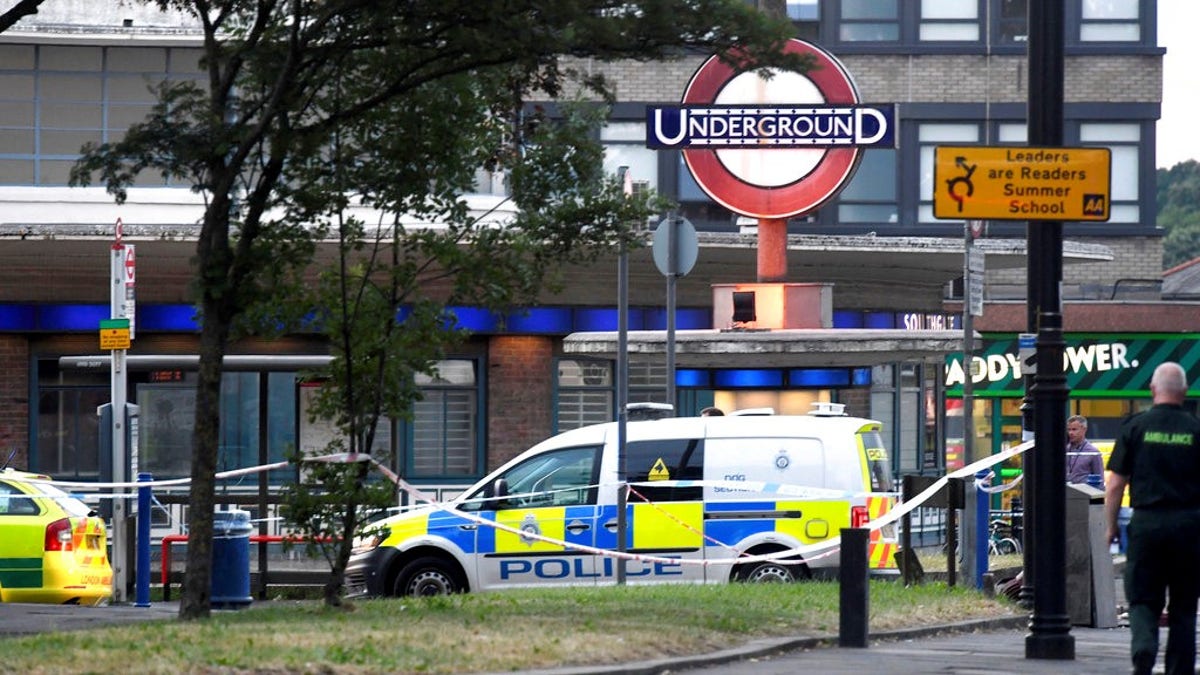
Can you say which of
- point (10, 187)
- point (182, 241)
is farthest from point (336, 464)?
point (10, 187)

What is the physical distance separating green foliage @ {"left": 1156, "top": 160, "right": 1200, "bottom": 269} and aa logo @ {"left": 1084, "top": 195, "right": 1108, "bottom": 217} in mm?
76613

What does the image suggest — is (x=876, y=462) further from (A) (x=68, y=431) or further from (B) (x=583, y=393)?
(A) (x=68, y=431)

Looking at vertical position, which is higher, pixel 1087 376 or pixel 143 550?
pixel 1087 376

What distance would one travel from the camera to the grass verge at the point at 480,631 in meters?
10.4

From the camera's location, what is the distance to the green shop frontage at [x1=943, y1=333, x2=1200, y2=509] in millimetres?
42469

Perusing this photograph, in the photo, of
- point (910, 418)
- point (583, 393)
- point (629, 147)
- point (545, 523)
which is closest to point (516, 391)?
point (583, 393)

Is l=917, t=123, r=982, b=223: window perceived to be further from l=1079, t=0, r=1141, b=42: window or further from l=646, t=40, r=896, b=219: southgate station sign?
l=646, t=40, r=896, b=219: southgate station sign

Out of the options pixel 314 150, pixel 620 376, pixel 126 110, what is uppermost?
pixel 126 110

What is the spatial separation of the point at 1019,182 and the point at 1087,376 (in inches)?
1238

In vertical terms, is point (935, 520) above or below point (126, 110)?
below

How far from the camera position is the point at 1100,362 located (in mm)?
42875

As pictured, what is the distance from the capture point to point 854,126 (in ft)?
75.0

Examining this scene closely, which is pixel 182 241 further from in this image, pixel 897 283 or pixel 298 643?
pixel 298 643

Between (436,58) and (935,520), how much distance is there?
47.4 ft
